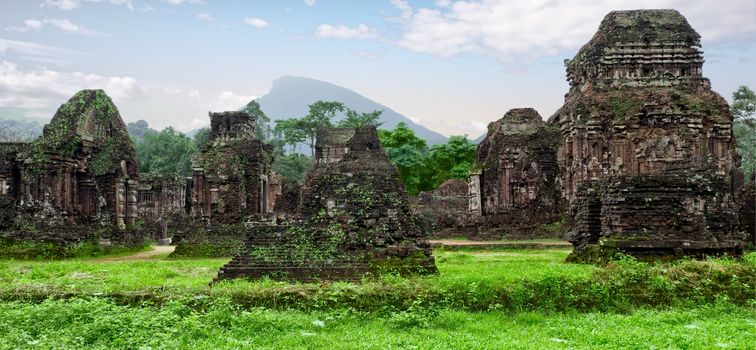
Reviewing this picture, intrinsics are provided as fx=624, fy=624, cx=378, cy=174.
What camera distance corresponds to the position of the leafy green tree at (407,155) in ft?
165

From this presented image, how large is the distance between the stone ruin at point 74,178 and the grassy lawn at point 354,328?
1194cm

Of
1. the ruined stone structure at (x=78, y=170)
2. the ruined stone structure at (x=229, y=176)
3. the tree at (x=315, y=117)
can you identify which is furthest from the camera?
the tree at (x=315, y=117)

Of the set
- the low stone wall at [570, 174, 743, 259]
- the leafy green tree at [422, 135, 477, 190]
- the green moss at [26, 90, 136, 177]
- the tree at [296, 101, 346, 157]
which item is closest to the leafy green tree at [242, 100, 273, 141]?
the tree at [296, 101, 346, 157]

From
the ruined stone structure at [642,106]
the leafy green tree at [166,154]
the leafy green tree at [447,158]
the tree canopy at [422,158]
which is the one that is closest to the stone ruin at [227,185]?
the ruined stone structure at [642,106]

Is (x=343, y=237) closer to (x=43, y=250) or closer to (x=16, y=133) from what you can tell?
(x=43, y=250)

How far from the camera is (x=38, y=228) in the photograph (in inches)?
749

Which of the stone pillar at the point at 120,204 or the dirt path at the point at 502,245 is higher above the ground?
the stone pillar at the point at 120,204

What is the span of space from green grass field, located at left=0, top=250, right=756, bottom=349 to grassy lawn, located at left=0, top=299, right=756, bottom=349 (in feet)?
0.06

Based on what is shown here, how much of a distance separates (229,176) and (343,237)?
10.9m

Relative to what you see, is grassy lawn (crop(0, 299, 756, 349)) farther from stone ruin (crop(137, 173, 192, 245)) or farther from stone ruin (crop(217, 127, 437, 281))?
stone ruin (crop(137, 173, 192, 245))

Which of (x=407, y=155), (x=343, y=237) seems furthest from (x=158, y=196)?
(x=343, y=237)

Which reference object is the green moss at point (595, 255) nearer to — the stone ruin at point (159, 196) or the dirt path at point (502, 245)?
the dirt path at point (502, 245)

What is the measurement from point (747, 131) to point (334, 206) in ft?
157

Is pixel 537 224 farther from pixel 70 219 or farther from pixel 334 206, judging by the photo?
pixel 70 219
